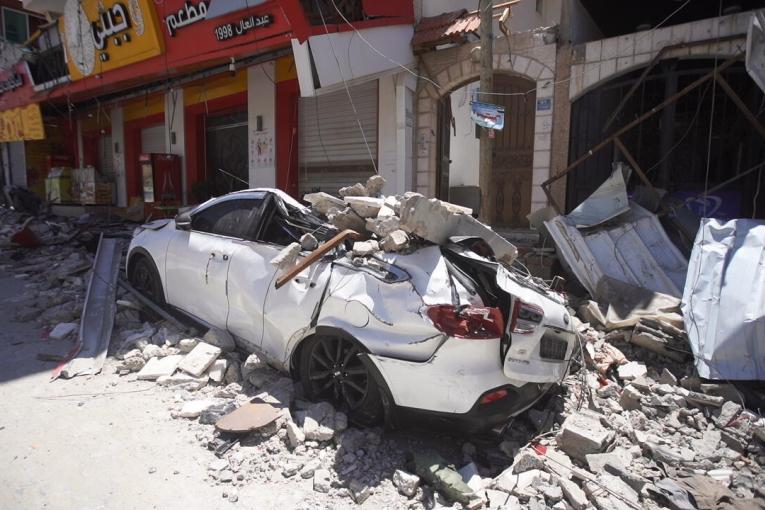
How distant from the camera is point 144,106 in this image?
46.0ft

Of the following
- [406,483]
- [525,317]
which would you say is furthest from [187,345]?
[525,317]

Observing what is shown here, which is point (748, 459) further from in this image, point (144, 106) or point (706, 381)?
point (144, 106)

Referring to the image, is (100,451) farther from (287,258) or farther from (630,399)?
(630,399)

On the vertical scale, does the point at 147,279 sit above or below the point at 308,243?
below

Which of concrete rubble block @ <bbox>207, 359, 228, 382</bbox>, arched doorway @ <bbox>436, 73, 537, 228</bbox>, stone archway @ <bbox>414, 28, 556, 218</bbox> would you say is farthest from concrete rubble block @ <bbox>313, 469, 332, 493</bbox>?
arched doorway @ <bbox>436, 73, 537, 228</bbox>

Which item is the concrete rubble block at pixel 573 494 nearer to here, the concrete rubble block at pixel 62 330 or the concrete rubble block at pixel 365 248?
the concrete rubble block at pixel 365 248

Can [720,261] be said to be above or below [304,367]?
above

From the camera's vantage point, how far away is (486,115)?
5602 mm

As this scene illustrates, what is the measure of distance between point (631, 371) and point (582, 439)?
62.6 inches

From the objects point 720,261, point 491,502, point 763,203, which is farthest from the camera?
point 763,203

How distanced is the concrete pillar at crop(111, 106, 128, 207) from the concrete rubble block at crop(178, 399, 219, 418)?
13778 mm

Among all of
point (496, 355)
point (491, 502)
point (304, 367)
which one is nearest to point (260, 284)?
point (304, 367)

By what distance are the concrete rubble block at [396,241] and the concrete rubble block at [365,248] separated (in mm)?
103

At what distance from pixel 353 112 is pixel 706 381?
7811 millimetres
